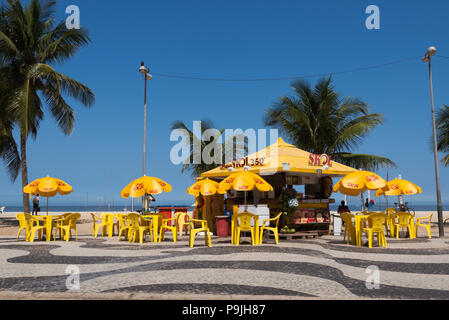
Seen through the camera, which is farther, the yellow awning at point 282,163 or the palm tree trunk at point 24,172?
the palm tree trunk at point 24,172

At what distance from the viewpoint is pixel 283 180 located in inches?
634

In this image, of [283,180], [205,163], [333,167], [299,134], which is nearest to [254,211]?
[283,180]

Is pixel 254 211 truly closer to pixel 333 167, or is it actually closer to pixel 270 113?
pixel 333 167

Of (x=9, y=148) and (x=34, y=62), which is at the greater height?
(x=34, y=62)

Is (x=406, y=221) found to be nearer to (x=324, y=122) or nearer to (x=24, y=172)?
(x=324, y=122)

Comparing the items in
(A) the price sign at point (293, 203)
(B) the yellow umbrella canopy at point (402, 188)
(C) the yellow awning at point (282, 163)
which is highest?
(C) the yellow awning at point (282, 163)

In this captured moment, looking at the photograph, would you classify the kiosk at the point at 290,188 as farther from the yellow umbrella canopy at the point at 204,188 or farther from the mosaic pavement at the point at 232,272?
the mosaic pavement at the point at 232,272

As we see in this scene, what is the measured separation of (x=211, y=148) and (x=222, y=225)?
41.4 feet

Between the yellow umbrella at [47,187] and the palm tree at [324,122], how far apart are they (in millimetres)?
Answer: 12348

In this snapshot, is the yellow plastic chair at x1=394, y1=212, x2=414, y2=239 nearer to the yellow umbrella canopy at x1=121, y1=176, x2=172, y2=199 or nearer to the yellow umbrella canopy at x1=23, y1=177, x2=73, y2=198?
the yellow umbrella canopy at x1=121, y1=176, x2=172, y2=199

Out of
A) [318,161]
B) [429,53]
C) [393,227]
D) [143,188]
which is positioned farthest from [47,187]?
[429,53]

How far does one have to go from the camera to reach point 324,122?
71.9ft

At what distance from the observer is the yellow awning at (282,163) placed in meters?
14.1

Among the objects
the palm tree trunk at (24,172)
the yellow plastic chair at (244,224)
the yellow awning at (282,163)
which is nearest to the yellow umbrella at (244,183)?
the yellow plastic chair at (244,224)
